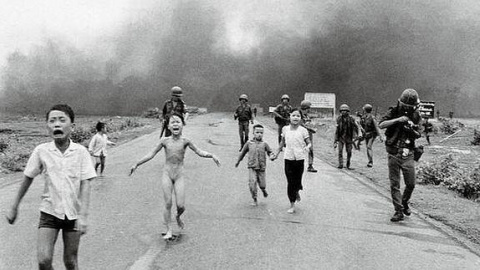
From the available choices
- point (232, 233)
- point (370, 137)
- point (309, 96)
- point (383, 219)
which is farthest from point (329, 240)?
point (309, 96)

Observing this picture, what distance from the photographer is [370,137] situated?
571 inches

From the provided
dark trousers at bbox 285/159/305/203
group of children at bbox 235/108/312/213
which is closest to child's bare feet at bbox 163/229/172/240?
group of children at bbox 235/108/312/213

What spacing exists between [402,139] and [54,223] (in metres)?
5.51

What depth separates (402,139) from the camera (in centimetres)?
768

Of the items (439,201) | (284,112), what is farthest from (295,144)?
(284,112)

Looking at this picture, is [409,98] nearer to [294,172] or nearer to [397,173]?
[397,173]

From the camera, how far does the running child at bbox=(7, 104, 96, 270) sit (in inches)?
160

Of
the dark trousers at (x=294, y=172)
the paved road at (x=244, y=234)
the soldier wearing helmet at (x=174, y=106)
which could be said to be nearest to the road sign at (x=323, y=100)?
the soldier wearing helmet at (x=174, y=106)

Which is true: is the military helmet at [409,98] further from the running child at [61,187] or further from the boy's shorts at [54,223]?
the boy's shorts at [54,223]

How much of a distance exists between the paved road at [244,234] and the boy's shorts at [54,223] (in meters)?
1.09

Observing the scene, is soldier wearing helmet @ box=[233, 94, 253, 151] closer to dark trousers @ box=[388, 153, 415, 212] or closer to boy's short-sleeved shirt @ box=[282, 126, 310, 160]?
boy's short-sleeved shirt @ box=[282, 126, 310, 160]

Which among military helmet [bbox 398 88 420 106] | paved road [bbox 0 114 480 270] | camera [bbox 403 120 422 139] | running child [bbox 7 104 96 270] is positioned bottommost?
paved road [bbox 0 114 480 270]

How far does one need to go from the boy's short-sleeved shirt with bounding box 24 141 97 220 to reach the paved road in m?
1.24

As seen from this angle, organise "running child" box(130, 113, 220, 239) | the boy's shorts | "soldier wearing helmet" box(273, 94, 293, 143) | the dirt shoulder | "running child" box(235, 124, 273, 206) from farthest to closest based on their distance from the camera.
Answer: "soldier wearing helmet" box(273, 94, 293, 143) < "running child" box(235, 124, 273, 206) < the dirt shoulder < "running child" box(130, 113, 220, 239) < the boy's shorts
